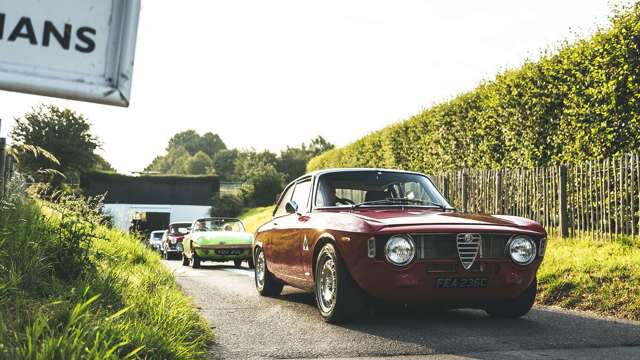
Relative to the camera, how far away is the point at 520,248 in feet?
20.4

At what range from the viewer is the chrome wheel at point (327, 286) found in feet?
20.6

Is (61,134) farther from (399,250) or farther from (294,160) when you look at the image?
(294,160)

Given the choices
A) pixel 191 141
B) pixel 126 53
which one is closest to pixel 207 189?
pixel 126 53

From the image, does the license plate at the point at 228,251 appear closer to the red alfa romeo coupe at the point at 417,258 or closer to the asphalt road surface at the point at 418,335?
the asphalt road surface at the point at 418,335

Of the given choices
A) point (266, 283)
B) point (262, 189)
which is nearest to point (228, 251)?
point (266, 283)

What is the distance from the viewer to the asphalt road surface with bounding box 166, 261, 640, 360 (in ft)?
16.3

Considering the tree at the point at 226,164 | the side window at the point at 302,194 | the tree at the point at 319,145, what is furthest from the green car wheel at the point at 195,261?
the tree at the point at 226,164

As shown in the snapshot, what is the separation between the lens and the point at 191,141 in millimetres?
148375

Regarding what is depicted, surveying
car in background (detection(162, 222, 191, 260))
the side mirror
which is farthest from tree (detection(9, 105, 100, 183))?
the side mirror

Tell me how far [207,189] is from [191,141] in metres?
89.1

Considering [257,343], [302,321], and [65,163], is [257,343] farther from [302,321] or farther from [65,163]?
[65,163]

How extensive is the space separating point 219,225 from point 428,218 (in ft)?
39.0

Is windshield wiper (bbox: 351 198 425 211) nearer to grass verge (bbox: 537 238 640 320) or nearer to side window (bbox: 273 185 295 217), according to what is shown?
side window (bbox: 273 185 295 217)

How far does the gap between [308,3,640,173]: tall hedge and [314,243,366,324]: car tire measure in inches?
245
